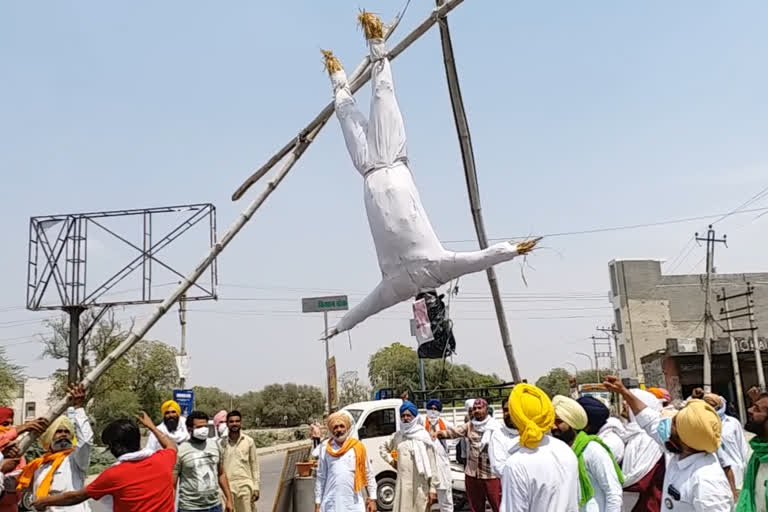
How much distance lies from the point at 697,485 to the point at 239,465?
5182 millimetres

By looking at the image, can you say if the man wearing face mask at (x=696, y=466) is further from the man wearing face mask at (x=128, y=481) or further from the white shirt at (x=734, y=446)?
the white shirt at (x=734, y=446)

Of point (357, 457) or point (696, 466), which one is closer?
point (696, 466)

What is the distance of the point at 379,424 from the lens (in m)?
11.4

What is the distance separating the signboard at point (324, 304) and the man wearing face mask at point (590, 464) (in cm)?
1489

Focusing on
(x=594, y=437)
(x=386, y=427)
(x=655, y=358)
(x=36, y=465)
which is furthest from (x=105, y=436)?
(x=655, y=358)

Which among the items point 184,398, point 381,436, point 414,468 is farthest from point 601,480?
point 184,398

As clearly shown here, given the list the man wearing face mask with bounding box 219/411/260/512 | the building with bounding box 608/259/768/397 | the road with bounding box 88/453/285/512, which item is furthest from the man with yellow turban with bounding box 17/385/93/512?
the building with bounding box 608/259/768/397

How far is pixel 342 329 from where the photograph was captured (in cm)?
748

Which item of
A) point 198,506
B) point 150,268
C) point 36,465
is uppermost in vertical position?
point 150,268

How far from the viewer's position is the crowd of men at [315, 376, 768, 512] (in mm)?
3537

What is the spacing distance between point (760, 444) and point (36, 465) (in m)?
4.57

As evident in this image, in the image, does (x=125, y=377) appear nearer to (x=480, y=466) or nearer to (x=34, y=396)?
(x=34, y=396)

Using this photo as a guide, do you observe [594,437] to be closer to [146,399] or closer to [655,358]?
[655,358]

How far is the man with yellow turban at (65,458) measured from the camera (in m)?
4.89
